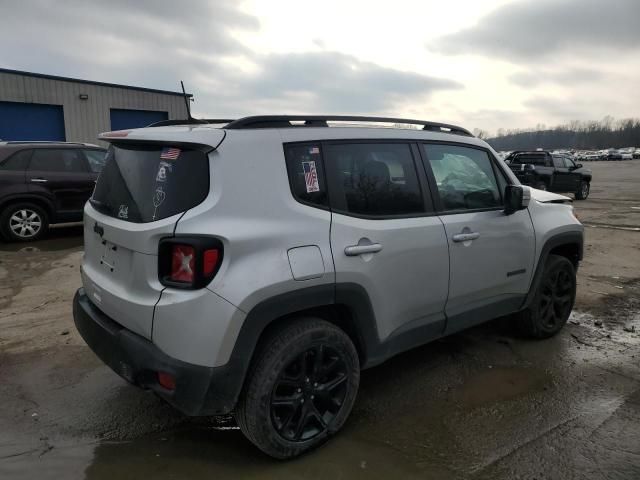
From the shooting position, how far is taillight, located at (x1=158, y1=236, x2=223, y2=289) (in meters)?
2.28

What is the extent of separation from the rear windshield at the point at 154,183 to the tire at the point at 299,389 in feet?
2.76

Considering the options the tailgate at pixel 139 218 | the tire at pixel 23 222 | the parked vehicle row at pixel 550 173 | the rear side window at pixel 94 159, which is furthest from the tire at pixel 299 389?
the parked vehicle row at pixel 550 173

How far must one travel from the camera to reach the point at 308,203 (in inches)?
104

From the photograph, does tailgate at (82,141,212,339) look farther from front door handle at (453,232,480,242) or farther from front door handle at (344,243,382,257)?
front door handle at (453,232,480,242)

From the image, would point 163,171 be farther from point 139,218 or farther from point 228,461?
point 228,461

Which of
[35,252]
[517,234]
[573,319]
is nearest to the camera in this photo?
[517,234]

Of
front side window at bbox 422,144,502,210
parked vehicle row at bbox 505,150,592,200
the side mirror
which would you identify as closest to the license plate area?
front side window at bbox 422,144,502,210

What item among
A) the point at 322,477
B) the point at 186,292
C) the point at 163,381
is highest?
the point at 186,292

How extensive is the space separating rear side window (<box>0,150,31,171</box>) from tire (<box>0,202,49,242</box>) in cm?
61

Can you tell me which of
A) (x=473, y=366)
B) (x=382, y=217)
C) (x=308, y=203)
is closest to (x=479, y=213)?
(x=382, y=217)

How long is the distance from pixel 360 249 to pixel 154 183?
1.15m

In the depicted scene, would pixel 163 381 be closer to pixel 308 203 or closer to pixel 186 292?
pixel 186 292

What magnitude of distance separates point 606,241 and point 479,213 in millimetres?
6876

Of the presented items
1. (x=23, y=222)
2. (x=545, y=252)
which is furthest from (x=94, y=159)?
(x=545, y=252)
